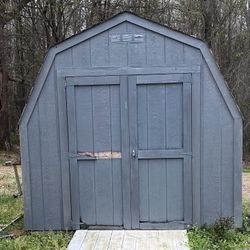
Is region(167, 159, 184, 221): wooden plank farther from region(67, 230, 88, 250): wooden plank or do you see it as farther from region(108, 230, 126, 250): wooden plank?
region(67, 230, 88, 250): wooden plank

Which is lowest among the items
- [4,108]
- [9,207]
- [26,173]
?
[9,207]

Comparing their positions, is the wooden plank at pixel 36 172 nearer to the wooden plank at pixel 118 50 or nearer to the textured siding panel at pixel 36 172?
the textured siding panel at pixel 36 172

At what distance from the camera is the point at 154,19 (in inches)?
594

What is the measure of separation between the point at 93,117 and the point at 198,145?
1.37 meters

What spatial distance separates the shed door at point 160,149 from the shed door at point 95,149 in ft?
0.71

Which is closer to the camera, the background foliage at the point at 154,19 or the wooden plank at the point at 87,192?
the wooden plank at the point at 87,192

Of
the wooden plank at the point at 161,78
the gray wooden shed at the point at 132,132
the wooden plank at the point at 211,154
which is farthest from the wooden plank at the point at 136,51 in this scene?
the wooden plank at the point at 211,154

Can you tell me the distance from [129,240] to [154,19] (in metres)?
11.6

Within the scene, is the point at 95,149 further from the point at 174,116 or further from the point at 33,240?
the point at 33,240

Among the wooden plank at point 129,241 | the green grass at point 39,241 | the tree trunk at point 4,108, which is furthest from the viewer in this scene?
the tree trunk at point 4,108

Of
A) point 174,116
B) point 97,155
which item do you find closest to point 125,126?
point 97,155

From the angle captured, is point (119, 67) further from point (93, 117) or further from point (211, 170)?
point (211, 170)

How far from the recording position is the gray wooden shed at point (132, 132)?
4.94m

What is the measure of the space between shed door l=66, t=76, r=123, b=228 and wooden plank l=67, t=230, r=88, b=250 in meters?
0.16
